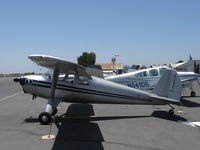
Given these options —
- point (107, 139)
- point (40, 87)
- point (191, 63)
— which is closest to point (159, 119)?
point (107, 139)

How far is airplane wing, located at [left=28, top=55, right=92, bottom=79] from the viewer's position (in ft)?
19.8

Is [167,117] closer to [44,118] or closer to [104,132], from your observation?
[104,132]

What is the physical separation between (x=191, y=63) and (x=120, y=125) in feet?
143

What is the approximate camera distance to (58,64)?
23.9ft

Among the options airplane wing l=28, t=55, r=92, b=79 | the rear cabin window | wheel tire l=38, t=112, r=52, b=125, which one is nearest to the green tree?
the rear cabin window

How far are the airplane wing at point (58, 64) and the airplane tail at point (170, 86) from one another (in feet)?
10.3

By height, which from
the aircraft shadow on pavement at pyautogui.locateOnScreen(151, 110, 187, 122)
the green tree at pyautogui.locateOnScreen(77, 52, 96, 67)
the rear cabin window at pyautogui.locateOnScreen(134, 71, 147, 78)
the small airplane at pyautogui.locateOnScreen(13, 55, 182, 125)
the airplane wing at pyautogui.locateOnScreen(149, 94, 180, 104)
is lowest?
the aircraft shadow on pavement at pyautogui.locateOnScreen(151, 110, 187, 122)

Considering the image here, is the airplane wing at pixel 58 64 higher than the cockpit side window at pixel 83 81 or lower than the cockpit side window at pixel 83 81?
higher

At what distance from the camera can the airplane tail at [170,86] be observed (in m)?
8.50

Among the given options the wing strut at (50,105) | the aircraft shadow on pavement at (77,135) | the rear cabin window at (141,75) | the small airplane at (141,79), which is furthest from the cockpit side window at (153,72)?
the wing strut at (50,105)

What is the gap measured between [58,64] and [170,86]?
4594mm

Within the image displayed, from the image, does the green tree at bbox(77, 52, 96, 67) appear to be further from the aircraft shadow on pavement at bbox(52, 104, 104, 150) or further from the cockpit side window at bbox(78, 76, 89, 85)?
the aircraft shadow on pavement at bbox(52, 104, 104, 150)

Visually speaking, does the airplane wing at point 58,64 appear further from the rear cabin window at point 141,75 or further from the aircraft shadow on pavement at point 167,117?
the rear cabin window at point 141,75

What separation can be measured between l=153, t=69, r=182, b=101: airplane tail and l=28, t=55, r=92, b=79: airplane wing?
3.13 m
